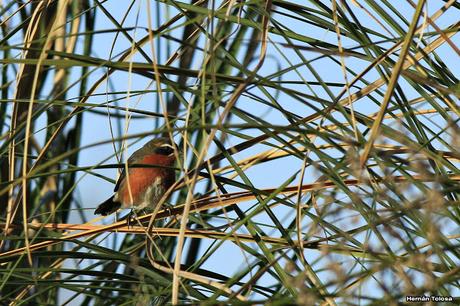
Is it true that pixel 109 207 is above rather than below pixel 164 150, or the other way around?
below

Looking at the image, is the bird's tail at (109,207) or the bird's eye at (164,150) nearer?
the bird's tail at (109,207)

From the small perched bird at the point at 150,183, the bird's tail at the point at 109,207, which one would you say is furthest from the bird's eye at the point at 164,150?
the bird's tail at the point at 109,207

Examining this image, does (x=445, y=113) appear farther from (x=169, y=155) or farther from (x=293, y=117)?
(x=169, y=155)

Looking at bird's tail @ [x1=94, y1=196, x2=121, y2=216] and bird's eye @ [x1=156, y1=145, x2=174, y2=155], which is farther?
bird's eye @ [x1=156, y1=145, x2=174, y2=155]

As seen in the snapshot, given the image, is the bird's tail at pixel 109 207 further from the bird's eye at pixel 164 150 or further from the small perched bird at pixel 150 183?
the bird's eye at pixel 164 150

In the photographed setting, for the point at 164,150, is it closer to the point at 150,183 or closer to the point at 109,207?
the point at 150,183

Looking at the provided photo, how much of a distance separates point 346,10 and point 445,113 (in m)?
0.47

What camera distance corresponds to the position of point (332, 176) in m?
2.01

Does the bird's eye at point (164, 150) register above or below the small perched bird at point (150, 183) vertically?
above

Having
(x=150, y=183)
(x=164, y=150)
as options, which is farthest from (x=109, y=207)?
(x=164, y=150)

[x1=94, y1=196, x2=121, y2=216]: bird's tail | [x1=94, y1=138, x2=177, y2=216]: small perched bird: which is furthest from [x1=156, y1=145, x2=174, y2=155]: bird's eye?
[x1=94, y1=196, x2=121, y2=216]: bird's tail

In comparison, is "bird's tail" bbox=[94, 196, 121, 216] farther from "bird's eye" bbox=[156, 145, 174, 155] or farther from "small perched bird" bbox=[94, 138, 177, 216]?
"bird's eye" bbox=[156, 145, 174, 155]

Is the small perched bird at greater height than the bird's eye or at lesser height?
lesser

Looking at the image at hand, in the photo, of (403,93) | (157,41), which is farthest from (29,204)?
(403,93)
